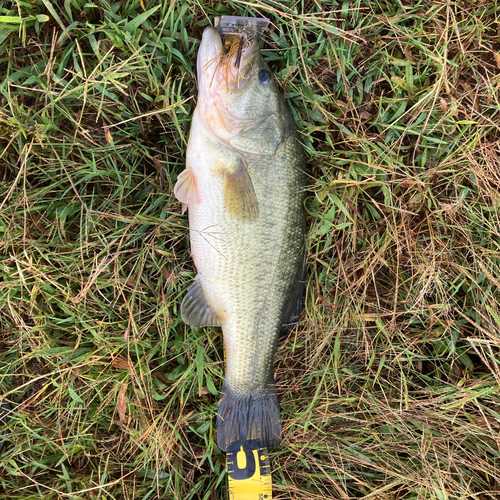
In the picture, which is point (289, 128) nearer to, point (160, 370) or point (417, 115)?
point (417, 115)

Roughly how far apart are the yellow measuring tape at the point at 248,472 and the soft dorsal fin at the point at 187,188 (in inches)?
58.6

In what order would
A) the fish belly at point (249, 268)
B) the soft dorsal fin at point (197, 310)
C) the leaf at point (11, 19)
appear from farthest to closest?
the soft dorsal fin at point (197, 310) < the fish belly at point (249, 268) < the leaf at point (11, 19)

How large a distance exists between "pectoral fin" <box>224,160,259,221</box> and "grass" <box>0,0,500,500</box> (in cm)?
42

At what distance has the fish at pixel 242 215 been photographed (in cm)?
194

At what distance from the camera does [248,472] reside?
7.15ft

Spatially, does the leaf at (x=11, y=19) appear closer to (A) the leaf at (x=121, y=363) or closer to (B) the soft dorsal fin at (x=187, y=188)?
(B) the soft dorsal fin at (x=187, y=188)

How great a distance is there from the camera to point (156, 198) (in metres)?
2.26

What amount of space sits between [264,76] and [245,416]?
197 centimetres

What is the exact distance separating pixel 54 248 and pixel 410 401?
2376 millimetres

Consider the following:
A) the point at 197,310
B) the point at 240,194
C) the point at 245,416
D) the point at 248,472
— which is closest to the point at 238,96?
the point at 240,194

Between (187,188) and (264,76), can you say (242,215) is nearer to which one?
(187,188)

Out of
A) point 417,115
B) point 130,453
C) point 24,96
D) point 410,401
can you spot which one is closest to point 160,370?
point 130,453

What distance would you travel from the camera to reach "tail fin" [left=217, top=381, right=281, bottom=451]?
2.18 m

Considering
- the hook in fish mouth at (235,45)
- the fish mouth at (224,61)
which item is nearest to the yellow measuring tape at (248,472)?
the fish mouth at (224,61)
